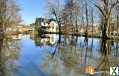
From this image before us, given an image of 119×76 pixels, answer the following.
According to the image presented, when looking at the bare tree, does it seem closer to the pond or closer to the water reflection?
the pond

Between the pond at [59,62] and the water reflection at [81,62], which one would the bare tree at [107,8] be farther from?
the water reflection at [81,62]

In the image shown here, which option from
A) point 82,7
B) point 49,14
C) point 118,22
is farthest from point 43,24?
point 118,22

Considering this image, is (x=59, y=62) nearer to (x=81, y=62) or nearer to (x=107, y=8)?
(x=81, y=62)

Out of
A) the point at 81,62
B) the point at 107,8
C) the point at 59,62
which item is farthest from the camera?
the point at 107,8

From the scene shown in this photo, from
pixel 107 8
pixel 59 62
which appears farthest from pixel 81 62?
pixel 107 8

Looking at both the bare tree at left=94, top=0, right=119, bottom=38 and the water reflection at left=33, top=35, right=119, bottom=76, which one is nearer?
the water reflection at left=33, top=35, right=119, bottom=76

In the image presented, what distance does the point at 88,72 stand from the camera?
13.5m

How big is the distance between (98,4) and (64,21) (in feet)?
102

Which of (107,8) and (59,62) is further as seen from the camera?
(107,8)

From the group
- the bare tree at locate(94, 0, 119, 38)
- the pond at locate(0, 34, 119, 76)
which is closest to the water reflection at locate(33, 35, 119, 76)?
the pond at locate(0, 34, 119, 76)

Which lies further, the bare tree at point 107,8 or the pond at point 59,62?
the bare tree at point 107,8

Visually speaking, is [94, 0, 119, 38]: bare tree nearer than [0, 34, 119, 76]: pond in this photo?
No

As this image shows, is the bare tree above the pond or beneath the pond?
above

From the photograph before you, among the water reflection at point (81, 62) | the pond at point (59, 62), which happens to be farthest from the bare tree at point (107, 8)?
the water reflection at point (81, 62)
